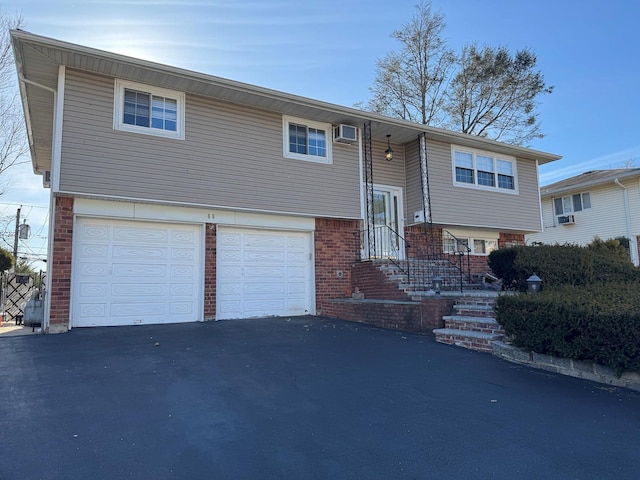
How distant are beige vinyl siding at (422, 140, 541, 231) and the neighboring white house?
4.06m

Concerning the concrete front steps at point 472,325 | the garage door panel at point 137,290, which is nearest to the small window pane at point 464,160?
the concrete front steps at point 472,325

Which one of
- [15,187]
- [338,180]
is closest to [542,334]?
[338,180]

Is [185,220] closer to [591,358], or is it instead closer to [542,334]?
[542,334]

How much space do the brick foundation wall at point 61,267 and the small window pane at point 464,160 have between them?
10168 millimetres

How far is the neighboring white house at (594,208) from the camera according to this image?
17.5 meters

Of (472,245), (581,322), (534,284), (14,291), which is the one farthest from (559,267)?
(14,291)

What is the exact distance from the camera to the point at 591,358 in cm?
527

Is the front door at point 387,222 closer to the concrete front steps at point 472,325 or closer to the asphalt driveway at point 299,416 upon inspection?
the concrete front steps at point 472,325

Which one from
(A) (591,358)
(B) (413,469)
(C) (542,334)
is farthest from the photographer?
(C) (542,334)

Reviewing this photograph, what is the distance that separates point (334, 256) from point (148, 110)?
17.9 ft

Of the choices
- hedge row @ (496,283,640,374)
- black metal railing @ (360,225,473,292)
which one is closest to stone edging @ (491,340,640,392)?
hedge row @ (496,283,640,374)

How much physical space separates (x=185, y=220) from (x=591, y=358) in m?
7.60

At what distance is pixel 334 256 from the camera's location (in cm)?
1124

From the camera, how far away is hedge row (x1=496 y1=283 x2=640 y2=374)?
493cm
